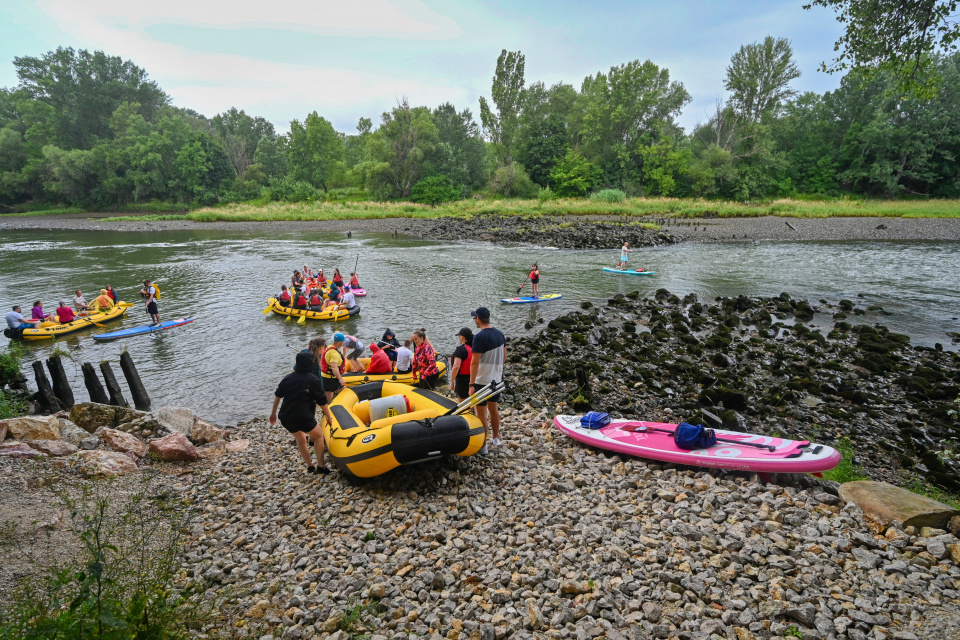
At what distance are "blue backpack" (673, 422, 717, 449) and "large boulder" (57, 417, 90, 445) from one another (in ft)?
30.0

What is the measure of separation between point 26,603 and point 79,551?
1.02 meters

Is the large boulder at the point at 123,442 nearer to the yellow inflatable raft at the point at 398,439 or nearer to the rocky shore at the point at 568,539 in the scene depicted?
the rocky shore at the point at 568,539

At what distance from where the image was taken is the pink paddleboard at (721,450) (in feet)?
19.8

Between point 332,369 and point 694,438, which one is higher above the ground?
point 332,369

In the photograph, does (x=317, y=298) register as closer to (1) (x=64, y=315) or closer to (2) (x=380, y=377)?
(1) (x=64, y=315)

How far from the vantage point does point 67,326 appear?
16391mm

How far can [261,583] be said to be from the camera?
15.3ft

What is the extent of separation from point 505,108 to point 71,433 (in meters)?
68.4

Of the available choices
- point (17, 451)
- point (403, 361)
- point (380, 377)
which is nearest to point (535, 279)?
point (403, 361)

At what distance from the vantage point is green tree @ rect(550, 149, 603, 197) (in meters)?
62.1

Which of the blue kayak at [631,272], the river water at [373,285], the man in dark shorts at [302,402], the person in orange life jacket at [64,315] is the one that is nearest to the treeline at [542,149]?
the river water at [373,285]

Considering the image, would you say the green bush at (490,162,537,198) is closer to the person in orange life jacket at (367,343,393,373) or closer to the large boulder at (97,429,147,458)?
the person in orange life jacket at (367,343,393,373)

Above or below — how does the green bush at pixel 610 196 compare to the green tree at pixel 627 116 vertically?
below

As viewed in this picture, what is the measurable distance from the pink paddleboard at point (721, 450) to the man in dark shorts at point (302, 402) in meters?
3.95
